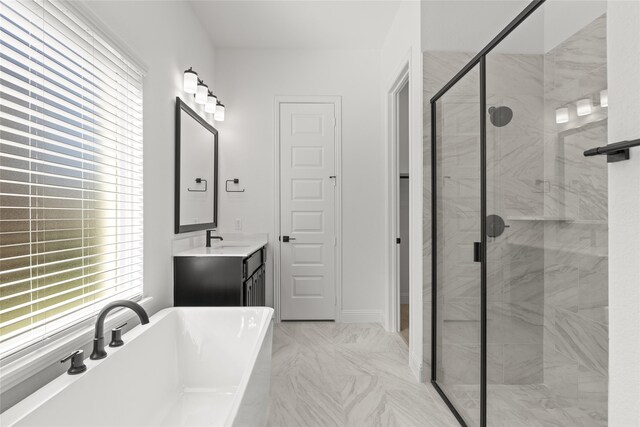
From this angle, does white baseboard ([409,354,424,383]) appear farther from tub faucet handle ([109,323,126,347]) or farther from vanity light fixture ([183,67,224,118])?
vanity light fixture ([183,67,224,118])

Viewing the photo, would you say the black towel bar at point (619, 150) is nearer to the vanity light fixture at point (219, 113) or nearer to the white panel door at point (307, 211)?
the white panel door at point (307, 211)

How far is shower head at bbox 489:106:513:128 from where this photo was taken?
1638mm

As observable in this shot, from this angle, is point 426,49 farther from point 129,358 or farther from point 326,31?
point 129,358

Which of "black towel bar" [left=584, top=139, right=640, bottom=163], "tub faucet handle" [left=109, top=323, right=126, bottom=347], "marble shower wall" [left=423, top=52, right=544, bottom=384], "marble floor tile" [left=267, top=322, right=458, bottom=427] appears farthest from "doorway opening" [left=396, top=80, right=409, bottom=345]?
"black towel bar" [left=584, top=139, right=640, bottom=163]

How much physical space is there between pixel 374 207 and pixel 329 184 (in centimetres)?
54

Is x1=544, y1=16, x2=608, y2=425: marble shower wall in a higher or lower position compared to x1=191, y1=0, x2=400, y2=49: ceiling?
lower

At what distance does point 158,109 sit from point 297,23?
1.66m

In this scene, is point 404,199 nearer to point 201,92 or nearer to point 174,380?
point 201,92

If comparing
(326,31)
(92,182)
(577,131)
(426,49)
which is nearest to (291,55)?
(326,31)

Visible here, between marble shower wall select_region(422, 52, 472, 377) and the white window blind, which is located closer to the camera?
the white window blind

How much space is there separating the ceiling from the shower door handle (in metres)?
2.20

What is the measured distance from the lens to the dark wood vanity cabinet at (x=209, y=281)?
253 cm

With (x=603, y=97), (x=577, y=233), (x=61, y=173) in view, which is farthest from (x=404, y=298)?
(x=61, y=173)

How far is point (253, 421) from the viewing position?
1.43 m
